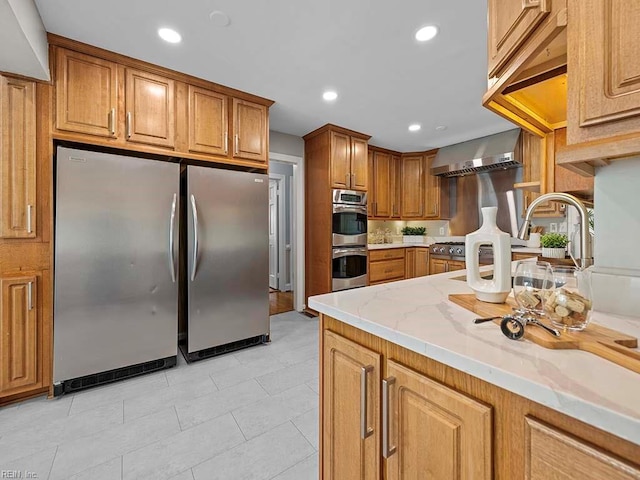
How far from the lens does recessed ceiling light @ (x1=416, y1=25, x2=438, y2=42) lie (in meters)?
1.90

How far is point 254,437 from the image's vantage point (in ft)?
5.25

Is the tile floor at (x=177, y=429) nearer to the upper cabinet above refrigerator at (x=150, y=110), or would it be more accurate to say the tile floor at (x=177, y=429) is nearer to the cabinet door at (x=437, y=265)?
the upper cabinet above refrigerator at (x=150, y=110)

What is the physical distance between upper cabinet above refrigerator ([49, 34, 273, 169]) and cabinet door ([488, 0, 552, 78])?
2164 millimetres

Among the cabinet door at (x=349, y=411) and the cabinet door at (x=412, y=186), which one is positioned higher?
the cabinet door at (x=412, y=186)

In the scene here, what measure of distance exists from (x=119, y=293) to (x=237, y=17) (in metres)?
2.06

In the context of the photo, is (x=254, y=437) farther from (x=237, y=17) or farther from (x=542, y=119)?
(x=237, y=17)

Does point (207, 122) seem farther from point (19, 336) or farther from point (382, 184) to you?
point (382, 184)

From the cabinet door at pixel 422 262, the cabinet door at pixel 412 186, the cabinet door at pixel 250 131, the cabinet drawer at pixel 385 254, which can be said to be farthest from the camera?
the cabinet door at pixel 412 186

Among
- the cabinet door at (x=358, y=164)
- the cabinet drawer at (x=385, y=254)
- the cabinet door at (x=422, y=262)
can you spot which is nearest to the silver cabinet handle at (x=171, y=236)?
the cabinet door at (x=358, y=164)

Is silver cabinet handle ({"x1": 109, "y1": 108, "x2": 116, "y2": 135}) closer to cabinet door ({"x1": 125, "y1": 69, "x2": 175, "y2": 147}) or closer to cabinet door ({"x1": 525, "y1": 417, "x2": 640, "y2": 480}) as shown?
cabinet door ({"x1": 125, "y1": 69, "x2": 175, "y2": 147})

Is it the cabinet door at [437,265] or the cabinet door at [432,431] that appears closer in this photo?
the cabinet door at [432,431]

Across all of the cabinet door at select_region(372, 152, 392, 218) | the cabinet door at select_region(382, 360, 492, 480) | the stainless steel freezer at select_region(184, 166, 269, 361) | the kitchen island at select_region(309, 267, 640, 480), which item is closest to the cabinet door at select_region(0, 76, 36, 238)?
the stainless steel freezer at select_region(184, 166, 269, 361)

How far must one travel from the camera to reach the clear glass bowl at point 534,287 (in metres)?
0.80

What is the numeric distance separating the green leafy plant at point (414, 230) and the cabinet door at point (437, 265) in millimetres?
822
